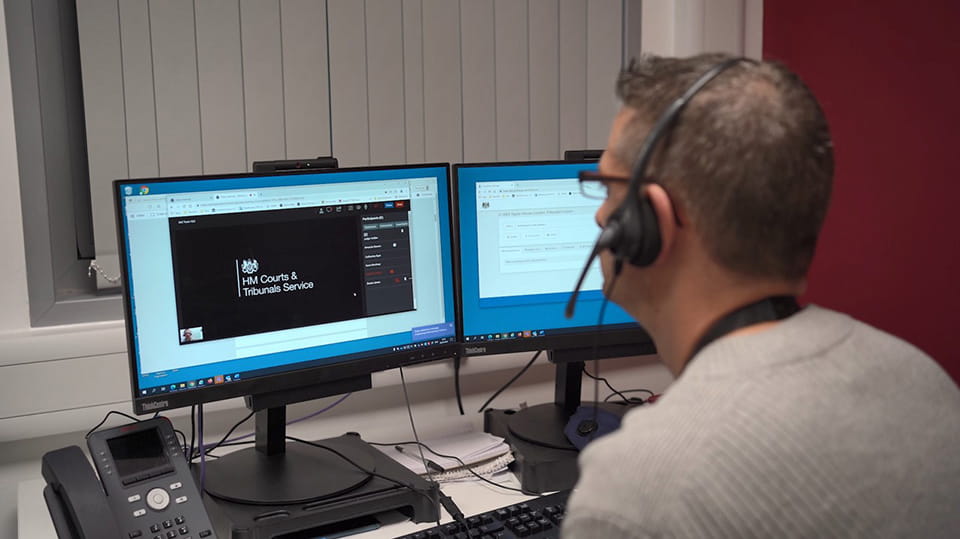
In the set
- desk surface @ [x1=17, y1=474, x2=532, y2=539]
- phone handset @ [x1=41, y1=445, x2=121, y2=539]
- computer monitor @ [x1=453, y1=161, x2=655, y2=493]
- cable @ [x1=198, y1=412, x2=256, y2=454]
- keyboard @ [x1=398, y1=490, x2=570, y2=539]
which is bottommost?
desk surface @ [x1=17, y1=474, x2=532, y2=539]

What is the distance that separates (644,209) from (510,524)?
72 centimetres

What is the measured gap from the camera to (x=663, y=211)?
2.84 ft

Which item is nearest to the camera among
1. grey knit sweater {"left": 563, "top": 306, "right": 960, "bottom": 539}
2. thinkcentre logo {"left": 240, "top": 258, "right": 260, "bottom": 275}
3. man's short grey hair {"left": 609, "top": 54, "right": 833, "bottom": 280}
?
grey knit sweater {"left": 563, "top": 306, "right": 960, "bottom": 539}

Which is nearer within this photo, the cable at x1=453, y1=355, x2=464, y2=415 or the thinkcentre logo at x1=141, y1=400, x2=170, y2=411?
the thinkcentre logo at x1=141, y1=400, x2=170, y2=411

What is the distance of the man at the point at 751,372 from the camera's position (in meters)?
0.73

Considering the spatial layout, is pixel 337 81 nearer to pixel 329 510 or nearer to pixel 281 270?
pixel 281 270

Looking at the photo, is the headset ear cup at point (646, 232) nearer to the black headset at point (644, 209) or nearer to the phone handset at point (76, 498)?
the black headset at point (644, 209)

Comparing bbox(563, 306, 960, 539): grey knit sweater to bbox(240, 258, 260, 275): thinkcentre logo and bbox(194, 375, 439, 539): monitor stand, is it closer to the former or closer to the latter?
bbox(194, 375, 439, 539): monitor stand

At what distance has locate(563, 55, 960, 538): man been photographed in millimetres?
726

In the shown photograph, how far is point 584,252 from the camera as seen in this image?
180cm

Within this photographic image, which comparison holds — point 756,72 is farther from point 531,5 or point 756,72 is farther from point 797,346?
point 531,5

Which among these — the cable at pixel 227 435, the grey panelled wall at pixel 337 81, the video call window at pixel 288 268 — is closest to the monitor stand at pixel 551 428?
the video call window at pixel 288 268

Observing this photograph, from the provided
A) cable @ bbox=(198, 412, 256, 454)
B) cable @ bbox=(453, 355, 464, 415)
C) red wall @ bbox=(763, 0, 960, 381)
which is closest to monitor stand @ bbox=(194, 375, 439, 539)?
cable @ bbox=(198, 412, 256, 454)

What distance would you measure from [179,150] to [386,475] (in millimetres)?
822
